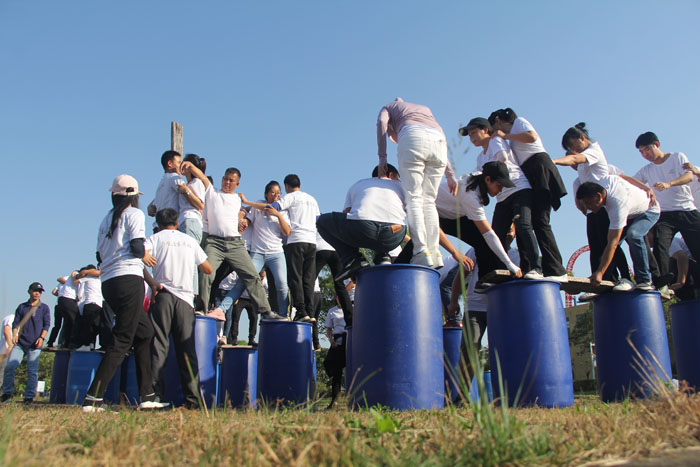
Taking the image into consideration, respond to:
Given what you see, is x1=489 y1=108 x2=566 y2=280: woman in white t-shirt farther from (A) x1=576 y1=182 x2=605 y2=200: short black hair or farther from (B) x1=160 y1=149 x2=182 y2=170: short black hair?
(B) x1=160 y1=149 x2=182 y2=170: short black hair

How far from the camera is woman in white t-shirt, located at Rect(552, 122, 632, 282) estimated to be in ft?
18.5

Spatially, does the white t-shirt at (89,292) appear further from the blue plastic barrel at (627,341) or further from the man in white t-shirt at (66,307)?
the blue plastic barrel at (627,341)

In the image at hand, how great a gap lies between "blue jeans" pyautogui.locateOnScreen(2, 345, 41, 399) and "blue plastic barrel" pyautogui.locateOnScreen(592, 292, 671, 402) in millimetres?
8859

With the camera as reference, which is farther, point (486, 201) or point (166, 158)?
point (166, 158)

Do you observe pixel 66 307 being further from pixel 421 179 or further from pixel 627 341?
pixel 627 341

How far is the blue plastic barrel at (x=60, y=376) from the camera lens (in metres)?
8.77

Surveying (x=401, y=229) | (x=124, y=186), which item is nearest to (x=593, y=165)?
(x=401, y=229)

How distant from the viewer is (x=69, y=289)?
10258 millimetres

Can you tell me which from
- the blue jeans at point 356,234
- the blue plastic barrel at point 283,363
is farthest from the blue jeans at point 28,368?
the blue jeans at point 356,234

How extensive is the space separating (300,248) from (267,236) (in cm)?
62

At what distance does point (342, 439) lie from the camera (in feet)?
6.67

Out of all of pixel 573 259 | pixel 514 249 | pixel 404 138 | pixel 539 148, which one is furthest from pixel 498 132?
pixel 573 259

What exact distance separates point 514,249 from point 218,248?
12.1 ft

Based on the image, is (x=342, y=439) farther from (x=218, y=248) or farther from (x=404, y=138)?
(x=218, y=248)
